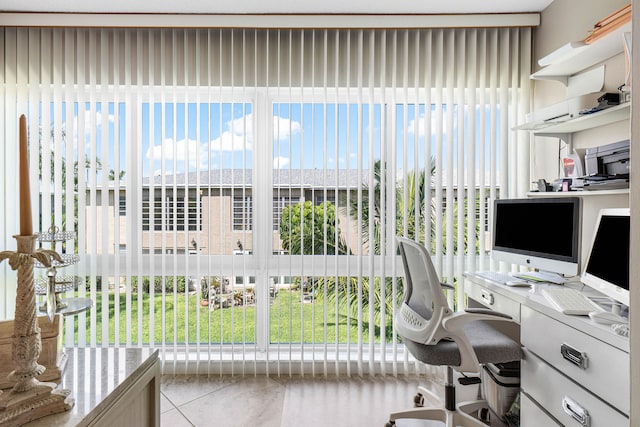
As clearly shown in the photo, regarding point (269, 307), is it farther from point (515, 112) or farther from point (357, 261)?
point (515, 112)

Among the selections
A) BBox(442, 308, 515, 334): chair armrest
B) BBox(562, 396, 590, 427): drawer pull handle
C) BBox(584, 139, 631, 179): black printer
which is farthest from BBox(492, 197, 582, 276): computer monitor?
BBox(562, 396, 590, 427): drawer pull handle

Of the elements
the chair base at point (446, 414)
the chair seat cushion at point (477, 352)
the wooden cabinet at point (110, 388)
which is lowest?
the chair base at point (446, 414)

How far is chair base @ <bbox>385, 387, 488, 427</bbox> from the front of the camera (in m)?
1.93

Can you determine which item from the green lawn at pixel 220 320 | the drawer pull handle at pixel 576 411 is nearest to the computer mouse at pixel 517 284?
the drawer pull handle at pixel 576 411

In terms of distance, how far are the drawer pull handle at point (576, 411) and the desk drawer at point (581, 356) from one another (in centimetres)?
9

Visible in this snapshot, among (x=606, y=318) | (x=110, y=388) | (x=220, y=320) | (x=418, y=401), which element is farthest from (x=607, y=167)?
(x=220, y=320)

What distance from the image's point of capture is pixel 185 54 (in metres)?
2.67

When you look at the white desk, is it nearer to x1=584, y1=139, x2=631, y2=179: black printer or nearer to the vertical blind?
x1=584, y1=139, x2=631, y2=179: black printer

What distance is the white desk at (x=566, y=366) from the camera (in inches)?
49.1

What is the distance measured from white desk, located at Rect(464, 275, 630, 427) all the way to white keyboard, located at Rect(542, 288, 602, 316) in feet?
0.10

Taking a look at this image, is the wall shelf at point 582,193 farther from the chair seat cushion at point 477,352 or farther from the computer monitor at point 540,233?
the chair seat cushion at point 477,352

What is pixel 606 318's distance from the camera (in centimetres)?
137

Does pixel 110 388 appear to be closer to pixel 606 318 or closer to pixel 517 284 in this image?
pixel 606 318

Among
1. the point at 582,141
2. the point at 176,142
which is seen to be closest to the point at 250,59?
the point at 176,142
